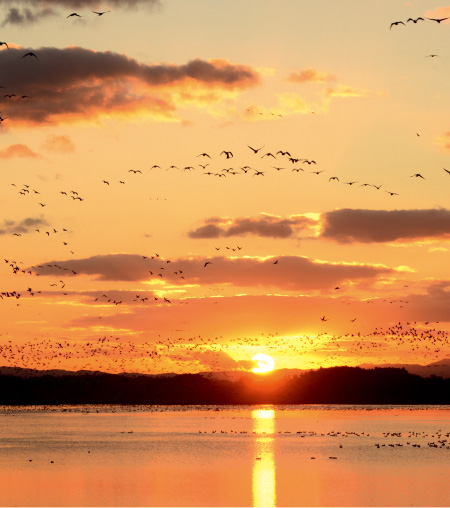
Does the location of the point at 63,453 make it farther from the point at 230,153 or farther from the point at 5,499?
the point at 230,153

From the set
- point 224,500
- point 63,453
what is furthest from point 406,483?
point 63,453

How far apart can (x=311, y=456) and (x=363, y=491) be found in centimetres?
3133

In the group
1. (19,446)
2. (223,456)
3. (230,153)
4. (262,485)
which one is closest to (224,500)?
(262,485)

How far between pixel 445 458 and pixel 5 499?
1899 inches

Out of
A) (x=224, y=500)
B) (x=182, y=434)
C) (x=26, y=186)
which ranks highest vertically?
(x=26, y=186)

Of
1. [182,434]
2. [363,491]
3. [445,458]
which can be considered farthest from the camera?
[182,434]

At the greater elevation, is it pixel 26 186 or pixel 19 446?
pixel 26 186

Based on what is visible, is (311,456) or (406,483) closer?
(406,483)

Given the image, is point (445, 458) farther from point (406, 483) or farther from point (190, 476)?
point (190, 476)

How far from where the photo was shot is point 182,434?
484ft

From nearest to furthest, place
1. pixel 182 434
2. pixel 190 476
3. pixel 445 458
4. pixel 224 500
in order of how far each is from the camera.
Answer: pixel 224 500 → pixel 190 476 → pixel 445 458 → pixel 182 434

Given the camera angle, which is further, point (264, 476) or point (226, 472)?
point (226, 472)

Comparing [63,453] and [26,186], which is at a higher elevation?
[26,186]

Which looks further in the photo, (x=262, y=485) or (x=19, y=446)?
(x=19, y=446)
